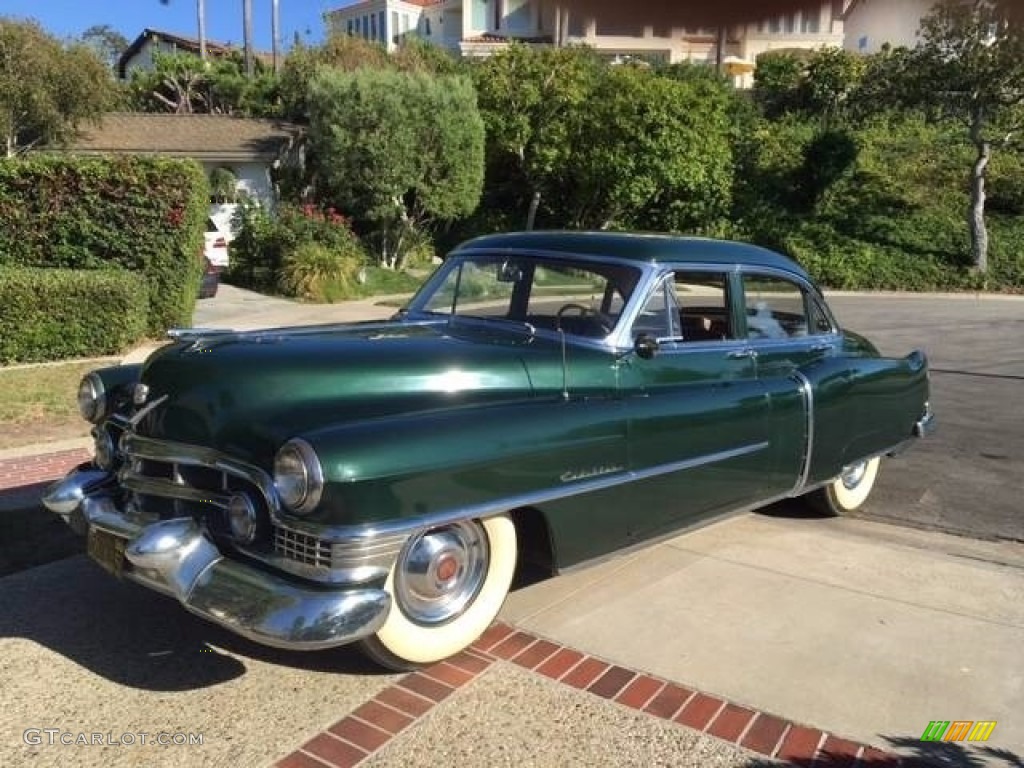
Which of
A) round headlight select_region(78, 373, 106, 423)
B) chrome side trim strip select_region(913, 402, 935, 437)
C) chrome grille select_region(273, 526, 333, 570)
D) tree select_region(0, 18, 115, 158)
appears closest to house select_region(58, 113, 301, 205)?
tree select_region(0, 18, 115, 158)

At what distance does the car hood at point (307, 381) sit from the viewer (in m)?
3.40

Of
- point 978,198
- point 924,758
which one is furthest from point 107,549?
point 978,198

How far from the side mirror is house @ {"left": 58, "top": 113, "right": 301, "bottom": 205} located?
1950 cm

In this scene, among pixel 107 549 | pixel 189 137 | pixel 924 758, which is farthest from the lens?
pixel 189 137

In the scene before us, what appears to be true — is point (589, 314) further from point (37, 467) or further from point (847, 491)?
point (37, 467)

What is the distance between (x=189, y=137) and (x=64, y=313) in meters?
15.5

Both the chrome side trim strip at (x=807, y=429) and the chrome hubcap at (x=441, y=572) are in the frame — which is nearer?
the chrome hubcap at (x=441, y=572)

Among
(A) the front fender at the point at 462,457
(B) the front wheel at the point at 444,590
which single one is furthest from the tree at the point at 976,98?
(B) the front wheel at the point at 444,590

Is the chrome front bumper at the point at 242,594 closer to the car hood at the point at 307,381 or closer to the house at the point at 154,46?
the car hood at the point at 307,381

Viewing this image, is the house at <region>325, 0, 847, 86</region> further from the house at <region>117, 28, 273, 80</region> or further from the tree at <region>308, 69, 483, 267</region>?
the house at <region>117, 28, 273, 80</region>

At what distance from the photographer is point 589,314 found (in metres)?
4.35

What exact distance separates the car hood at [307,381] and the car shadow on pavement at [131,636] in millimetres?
840

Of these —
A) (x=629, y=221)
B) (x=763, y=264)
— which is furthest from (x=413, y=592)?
(x=629, y=221)

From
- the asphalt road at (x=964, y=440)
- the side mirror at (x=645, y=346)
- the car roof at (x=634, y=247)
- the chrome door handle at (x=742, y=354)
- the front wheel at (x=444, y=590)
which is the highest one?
the car roof at (x=634, y=247)
